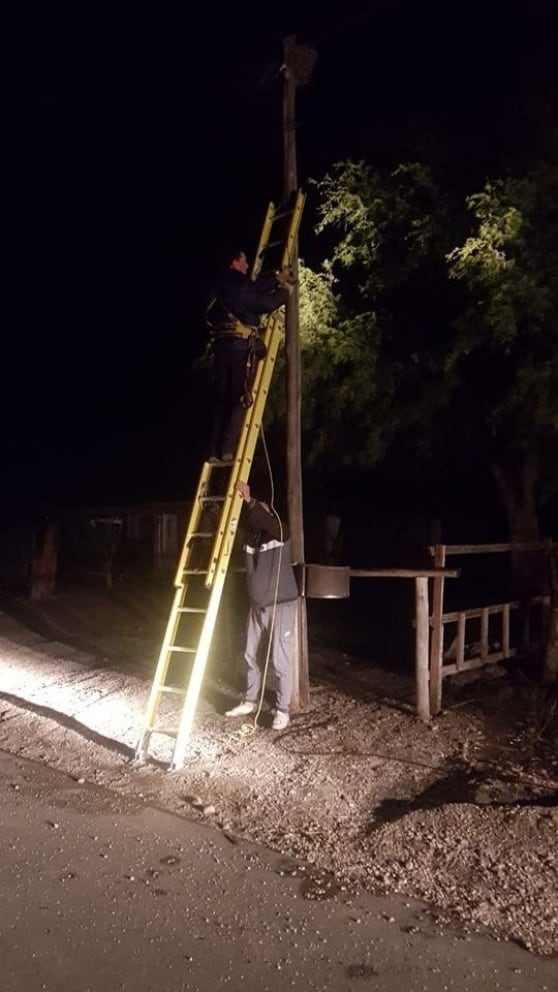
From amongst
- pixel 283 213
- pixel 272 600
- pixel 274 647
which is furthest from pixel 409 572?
pixel 283 213

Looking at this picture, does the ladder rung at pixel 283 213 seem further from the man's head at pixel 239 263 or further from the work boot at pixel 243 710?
the work boot at pixel 243 710

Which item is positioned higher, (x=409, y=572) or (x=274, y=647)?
(x=409, y=572)

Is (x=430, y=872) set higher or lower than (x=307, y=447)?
lower

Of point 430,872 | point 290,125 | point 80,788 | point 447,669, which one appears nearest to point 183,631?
point 447,669

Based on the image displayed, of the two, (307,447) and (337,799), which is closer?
(337,799)

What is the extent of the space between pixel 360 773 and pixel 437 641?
200 centimetres

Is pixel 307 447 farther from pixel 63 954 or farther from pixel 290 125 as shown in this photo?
pixel 63 954

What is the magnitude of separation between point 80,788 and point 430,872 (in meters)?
2.65

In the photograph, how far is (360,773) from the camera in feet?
21.4

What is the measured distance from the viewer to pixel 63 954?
4.05 metres

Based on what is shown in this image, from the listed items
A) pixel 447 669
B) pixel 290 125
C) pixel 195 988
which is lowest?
pixel 195 988

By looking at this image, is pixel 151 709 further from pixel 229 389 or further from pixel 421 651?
pixel 229 389

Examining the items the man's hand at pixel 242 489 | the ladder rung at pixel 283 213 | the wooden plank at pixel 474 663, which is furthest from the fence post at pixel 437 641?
the ladder rung at pixel 283 213

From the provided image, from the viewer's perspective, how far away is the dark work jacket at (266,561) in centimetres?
→ 757
